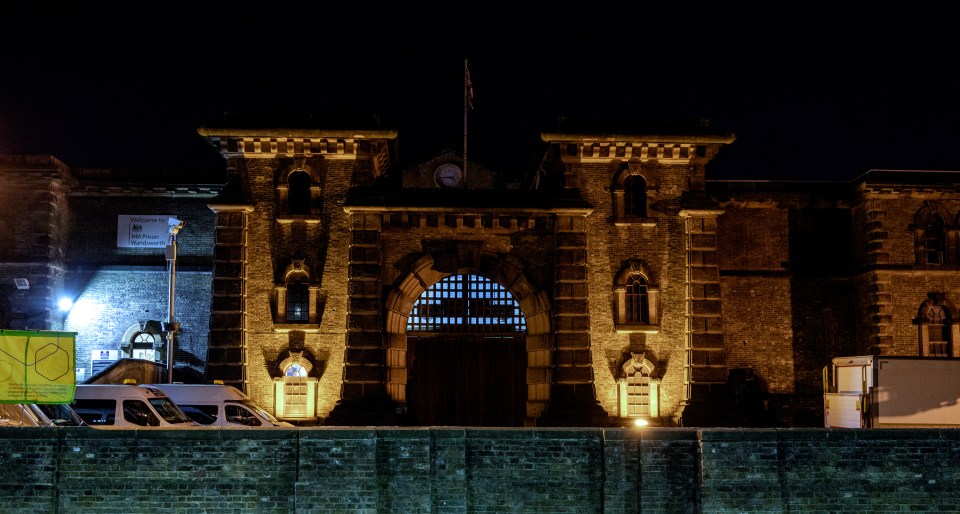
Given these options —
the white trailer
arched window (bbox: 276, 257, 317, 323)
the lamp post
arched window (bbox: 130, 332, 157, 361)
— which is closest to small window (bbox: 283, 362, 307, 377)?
arched window (bbox: 276, 257, 317, 323)

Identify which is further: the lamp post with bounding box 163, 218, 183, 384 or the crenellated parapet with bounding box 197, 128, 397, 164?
the crenellated parapet with bounding box 197, 128, 397, 164

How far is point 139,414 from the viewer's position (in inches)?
800

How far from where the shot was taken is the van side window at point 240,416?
23.3 meters

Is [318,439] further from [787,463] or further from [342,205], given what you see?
[342,205]

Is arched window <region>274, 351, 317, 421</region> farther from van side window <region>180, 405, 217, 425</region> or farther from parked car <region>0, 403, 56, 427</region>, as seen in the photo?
parked car <region>0, 403, 56, 427</region>

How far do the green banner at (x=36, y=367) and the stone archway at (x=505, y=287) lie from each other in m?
14.9

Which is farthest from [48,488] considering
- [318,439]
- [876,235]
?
[876,235]

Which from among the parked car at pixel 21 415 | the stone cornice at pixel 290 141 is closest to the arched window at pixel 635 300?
the stone cornice at pixel 290 141

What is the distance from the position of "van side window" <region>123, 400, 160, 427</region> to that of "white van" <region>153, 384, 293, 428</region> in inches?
98.7

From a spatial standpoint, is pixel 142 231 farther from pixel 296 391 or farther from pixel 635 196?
pixel 635 196

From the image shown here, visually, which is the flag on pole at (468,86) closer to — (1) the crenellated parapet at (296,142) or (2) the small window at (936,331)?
(1) the crenellated parapet at (296,142)

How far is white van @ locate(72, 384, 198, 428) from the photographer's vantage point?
66.3 feet

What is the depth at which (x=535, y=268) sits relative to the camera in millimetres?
30719

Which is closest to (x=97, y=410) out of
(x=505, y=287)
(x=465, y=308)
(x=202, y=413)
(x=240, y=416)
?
(x=202, y=413)
